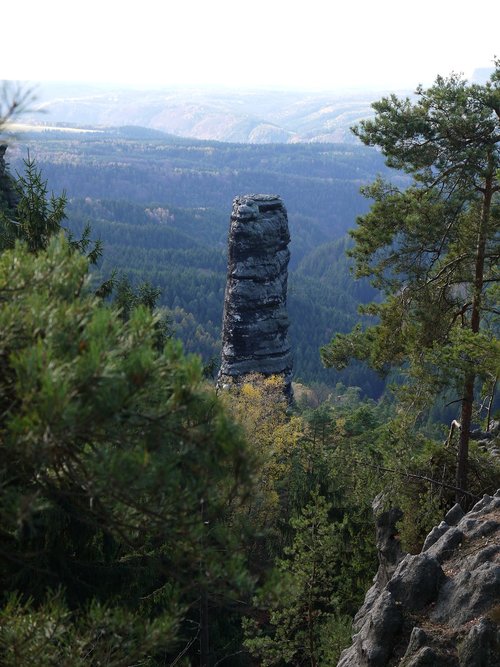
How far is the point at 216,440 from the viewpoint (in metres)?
5.38

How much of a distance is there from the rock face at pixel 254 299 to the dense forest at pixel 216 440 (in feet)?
62.5

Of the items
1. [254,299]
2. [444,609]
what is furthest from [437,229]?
[254,299]

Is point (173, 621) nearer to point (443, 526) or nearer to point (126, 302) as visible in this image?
point (443, 526)

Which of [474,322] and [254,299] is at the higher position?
[474,322]

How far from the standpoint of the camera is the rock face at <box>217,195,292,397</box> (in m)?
63.4

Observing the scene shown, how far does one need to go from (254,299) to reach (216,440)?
58.6m

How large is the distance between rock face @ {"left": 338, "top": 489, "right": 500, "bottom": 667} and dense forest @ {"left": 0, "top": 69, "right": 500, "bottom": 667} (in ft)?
8.11

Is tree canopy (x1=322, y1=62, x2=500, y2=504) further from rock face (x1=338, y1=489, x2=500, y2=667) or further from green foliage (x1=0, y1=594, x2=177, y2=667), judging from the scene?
green foliage (x1=0, y1=594, x2=177, y2=667)

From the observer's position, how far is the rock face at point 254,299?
63.4 meters

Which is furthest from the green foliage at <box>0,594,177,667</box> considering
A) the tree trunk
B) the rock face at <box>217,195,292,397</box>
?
the rock face at <box>217,195,292,397</box>

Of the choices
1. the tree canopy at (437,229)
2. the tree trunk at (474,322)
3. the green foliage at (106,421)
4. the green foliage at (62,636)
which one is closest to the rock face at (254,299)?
the tree canopy at (437,229)

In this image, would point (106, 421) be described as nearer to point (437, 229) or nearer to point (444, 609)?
point (444, 609)

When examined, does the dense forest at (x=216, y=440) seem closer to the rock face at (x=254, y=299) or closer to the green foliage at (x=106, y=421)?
the green foliage at (x=106, y=421)

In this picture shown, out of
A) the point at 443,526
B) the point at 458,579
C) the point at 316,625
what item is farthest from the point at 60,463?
the point at 316,625
